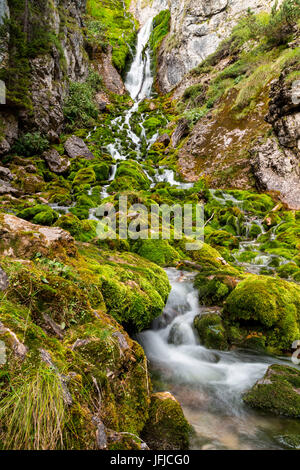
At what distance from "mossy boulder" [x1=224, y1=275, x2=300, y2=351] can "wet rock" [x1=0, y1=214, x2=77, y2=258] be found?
3.56 meters

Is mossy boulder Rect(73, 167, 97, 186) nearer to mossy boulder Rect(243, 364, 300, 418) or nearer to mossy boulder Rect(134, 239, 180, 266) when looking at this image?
mossy boulder Rect(134, 239, 180, 266)

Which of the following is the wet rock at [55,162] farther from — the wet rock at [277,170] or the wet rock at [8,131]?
the wet rock at [277,170]

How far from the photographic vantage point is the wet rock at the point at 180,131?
24.0 m

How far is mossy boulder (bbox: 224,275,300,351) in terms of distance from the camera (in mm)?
4808

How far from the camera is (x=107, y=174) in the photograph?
64.9ft

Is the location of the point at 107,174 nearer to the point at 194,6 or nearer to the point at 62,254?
the point at 62,254

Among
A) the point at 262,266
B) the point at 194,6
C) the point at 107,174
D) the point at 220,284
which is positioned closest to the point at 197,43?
the point at 194,6

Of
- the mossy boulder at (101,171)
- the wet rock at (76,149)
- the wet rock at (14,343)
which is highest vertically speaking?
the wet rock at (76,149)

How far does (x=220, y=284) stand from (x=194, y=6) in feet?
151

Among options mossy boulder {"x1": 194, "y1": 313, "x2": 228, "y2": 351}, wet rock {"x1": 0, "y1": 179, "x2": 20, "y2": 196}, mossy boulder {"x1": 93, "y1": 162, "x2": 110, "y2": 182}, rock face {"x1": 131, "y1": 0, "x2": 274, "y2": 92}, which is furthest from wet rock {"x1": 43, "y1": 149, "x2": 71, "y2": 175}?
rock face {"x1": 131, "y1": 0, "x2": 274, "y2": 92}

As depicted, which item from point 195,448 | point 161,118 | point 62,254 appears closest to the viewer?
point 195,448

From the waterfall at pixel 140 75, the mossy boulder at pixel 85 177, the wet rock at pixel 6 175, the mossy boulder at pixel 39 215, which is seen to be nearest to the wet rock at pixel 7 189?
the wet rock at pixel 6 175

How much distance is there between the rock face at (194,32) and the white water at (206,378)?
3897cm

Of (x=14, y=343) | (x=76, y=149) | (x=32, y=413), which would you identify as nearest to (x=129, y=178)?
(x=76, y=149)
